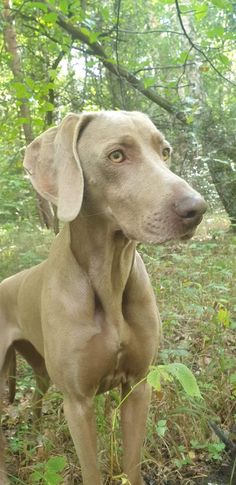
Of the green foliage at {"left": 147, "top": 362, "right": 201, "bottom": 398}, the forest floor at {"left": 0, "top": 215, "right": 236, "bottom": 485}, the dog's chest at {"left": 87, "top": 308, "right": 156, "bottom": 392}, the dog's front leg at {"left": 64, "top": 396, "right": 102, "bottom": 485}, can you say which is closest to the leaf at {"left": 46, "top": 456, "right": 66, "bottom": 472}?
the forest floor at {"left": 0, "top": 215, "right": 236, "bottom": 485}

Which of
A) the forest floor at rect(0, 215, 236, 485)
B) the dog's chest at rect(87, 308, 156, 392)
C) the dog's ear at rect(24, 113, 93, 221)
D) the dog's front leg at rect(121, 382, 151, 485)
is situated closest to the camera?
the dog's ear at rect(24, 113, 93, 221)

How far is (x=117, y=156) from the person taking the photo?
2.11 meters

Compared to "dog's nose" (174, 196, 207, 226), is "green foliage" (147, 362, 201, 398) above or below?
below

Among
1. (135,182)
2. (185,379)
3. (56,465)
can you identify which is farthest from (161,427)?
(135,182)

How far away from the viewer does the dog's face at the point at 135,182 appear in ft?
6.20

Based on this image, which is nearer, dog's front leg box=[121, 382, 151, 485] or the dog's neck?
the dog's neck

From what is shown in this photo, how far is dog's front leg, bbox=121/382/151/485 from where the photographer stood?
8.18 ft

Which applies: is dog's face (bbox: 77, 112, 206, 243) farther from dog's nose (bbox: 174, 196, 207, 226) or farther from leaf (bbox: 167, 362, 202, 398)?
leaf (bbox: 167, 362, 202, 398)

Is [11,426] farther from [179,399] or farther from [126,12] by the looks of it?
[126,12]

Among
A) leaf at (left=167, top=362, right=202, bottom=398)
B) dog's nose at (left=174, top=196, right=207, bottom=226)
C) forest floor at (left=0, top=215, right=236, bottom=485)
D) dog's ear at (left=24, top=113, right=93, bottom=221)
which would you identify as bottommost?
forest floor at (left=0, top=215, right=236, bottom=485)

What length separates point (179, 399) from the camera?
296 cm

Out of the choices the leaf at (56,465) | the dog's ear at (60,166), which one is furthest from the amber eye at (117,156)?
the leaf at (56,465)

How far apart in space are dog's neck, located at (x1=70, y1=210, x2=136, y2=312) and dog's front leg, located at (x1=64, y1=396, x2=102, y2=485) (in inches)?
18.1

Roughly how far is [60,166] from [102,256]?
0.46 m
